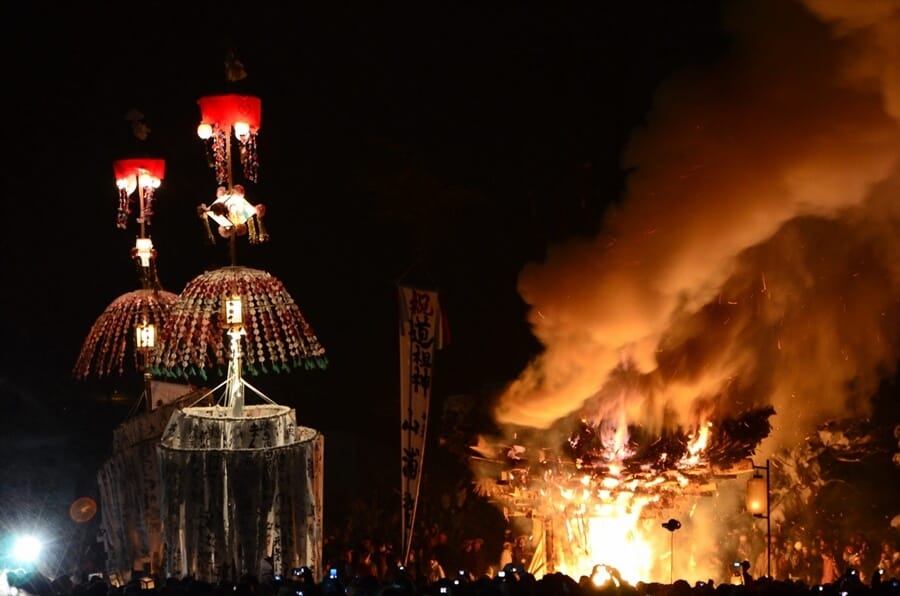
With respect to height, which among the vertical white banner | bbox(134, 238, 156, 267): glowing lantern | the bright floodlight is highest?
bbox(134, 238, 156, 267): glowing lantern

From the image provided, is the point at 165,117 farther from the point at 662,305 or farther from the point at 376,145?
the point at 662,305

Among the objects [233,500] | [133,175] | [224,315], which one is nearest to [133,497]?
[233,500]

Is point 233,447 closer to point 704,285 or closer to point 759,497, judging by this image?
point 759,497

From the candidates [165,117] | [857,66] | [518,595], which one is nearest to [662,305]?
[857,66]

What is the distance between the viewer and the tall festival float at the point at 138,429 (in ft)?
50.6

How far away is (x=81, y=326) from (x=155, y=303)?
549 centimetres

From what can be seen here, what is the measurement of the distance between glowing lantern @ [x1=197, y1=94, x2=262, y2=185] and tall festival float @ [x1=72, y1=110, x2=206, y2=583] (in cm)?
252

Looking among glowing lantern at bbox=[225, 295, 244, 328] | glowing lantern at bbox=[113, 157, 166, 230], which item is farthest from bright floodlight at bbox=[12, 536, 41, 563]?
glowing lantern at bbox=[113, 157, 166, 230]

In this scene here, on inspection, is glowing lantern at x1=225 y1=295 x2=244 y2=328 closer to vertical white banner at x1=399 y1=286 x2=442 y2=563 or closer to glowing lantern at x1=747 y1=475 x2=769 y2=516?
vertical white banner at x1=399 y1=286 x2=442 y2=563

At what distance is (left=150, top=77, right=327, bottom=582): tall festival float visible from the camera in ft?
45.5

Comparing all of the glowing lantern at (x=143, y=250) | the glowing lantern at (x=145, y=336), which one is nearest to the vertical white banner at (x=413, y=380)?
the glowing lantern at (x=145, y=336)

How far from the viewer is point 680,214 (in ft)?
55.1

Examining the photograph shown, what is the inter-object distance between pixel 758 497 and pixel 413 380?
14.1 feet

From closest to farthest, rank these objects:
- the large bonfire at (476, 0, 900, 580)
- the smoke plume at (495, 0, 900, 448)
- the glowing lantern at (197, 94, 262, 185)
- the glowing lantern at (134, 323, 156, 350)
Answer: the glowing lantern at (197, 94, 262, 185) → the large bonfire at (476, 0, 900, 580) → the smoke plume at (495, 0, 900, 448) → the glowing lantern at (134, 323, 156, 350)
